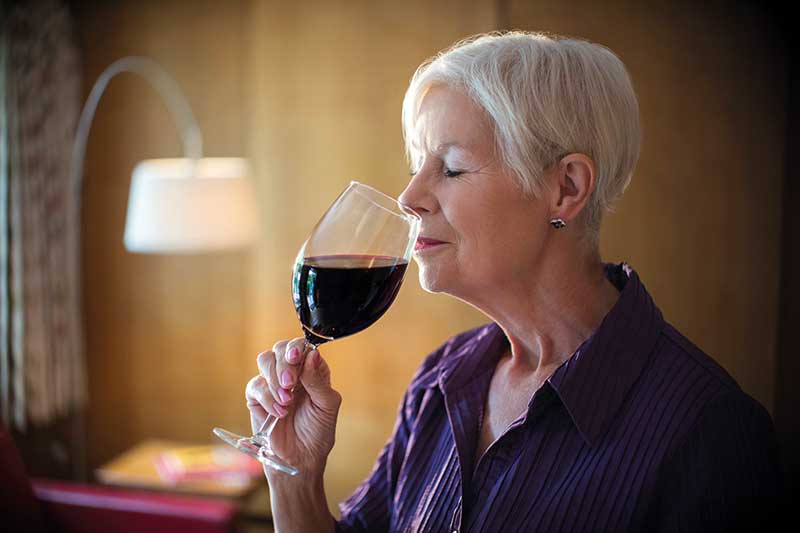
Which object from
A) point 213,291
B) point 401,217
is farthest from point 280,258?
point 401,217

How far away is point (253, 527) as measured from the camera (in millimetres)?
3977

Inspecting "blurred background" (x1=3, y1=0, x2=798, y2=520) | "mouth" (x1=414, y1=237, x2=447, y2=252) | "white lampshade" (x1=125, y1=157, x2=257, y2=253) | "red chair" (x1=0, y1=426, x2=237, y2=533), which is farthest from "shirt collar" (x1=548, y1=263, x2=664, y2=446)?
"white lampshade" (x1=125, y1=157, x2=257, y2=253)

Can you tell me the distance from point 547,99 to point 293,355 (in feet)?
1.84

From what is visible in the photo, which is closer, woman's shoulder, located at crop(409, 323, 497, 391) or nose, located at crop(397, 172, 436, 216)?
nose, located at crop(397, 172, 436, 216)

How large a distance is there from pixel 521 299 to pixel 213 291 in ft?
10.5

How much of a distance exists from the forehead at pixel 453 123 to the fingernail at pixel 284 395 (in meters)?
0.46

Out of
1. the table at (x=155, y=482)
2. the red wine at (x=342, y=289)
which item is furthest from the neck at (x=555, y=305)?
the table at (x=155, y=482)

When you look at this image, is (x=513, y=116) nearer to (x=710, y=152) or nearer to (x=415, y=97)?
(x=415, y=97)

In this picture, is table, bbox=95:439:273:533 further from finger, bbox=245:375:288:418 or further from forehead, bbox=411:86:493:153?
forehead, bbox=411:86:493:153

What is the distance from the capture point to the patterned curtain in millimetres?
3512

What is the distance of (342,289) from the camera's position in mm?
1084

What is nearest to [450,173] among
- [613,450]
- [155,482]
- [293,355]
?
[293,355]

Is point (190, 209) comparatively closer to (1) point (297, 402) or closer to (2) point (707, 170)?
(1) point (297, 402)

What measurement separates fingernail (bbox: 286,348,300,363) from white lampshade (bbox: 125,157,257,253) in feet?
6.77
